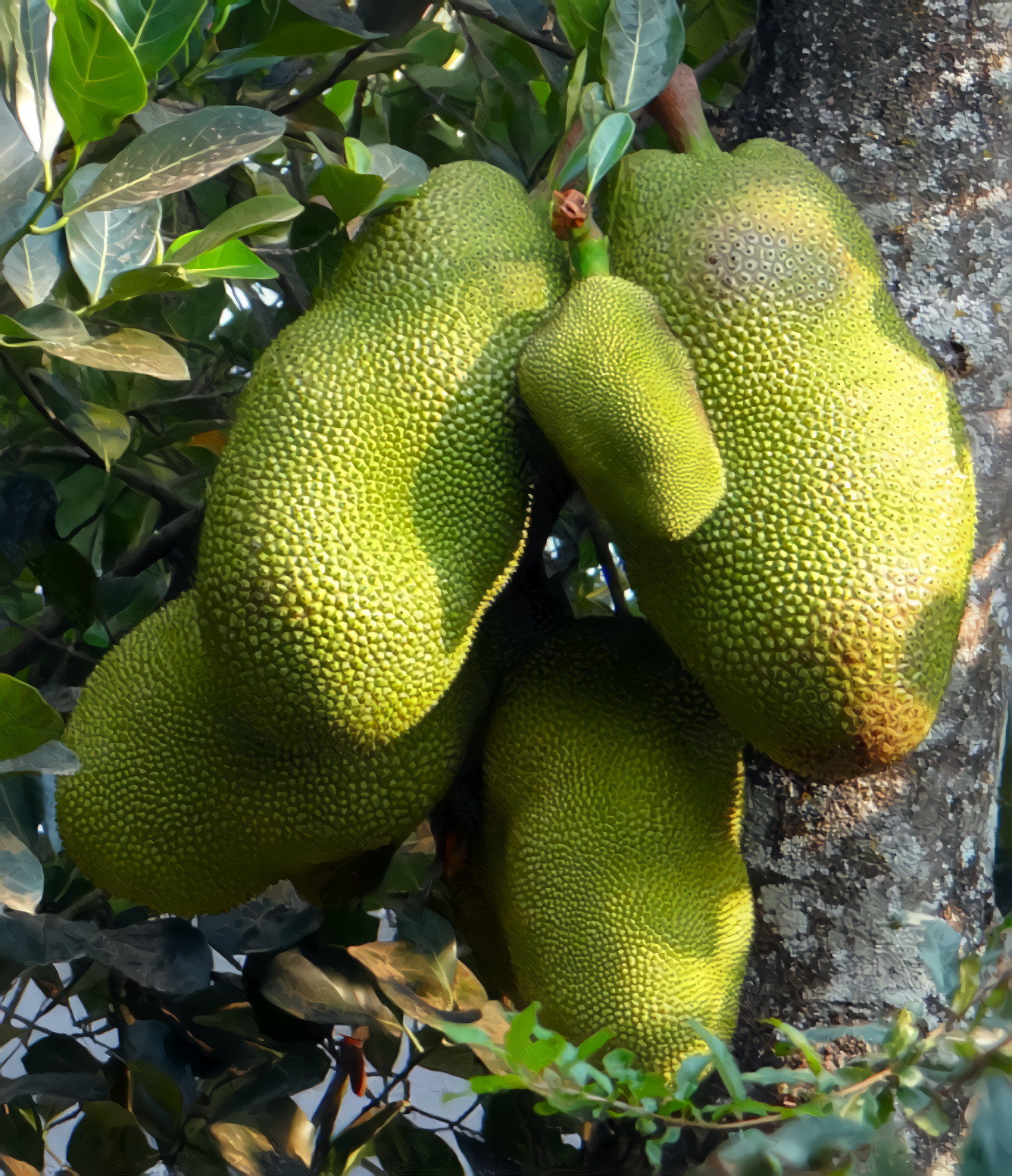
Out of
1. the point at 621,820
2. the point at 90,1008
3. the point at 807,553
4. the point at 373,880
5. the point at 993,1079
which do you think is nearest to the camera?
the point at 993,1079

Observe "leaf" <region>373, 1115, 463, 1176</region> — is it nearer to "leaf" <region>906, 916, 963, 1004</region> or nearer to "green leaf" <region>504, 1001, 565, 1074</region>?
"green leaf" <region>504, 1001, 565, 1074</region>

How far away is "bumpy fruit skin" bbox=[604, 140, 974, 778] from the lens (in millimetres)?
648

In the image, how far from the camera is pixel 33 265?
649mm

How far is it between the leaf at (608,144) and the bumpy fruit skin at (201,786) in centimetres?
38

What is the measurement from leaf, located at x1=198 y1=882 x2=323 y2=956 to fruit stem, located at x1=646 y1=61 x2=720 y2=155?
72cm

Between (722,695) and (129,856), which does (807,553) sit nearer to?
(722,695)

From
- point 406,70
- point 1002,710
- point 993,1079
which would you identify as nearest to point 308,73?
point 406,70

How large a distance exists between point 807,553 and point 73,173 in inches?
20.6

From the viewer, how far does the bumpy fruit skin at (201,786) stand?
0.75m

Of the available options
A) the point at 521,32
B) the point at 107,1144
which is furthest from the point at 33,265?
the point at 107,1144

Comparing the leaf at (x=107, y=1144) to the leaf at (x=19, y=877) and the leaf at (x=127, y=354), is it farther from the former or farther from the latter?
the leaf at (x=127, y=354)

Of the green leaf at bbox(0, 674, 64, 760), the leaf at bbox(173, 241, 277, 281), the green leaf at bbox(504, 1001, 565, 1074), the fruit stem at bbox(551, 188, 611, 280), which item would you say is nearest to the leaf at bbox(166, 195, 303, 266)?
the leaf at bbox(173, 241, 277, 281)

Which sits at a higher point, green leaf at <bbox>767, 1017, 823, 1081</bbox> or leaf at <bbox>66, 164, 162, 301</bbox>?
leaf at <bbox>66, 164, 162, 301</bbox>

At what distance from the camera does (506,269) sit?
72cm
